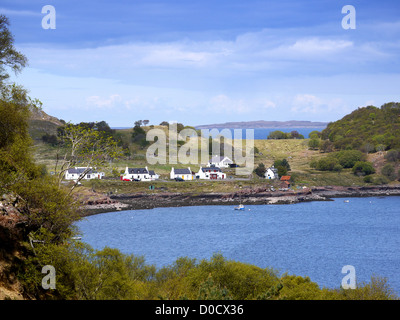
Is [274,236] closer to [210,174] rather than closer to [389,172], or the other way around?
[210,174]

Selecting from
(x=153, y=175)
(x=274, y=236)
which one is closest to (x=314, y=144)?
(x=153, y=175)

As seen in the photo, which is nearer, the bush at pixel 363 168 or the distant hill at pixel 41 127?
the bush at pixel 363 168

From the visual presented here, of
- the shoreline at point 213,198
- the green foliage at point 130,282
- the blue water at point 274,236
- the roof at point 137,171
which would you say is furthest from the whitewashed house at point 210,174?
the green foliage at point 130,282

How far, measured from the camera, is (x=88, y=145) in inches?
996

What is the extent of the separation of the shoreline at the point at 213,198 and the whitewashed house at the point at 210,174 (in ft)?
40.6

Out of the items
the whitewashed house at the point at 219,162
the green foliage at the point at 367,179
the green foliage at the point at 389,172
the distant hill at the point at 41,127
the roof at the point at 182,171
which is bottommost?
the green foliage at the point at 367,179

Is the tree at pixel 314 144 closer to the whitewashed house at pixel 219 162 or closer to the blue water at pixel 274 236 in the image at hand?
the whitewashed house at pixel 219 162

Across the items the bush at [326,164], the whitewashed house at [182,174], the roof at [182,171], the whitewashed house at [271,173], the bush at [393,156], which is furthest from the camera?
the bush at [393,156]

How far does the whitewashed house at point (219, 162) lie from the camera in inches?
5556

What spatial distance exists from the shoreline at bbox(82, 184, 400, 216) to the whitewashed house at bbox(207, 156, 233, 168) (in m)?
24.2

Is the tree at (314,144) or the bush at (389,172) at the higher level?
the tree at (314,144)

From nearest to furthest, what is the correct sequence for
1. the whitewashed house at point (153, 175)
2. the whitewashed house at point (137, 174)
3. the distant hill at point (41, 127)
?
the whitewashed house at point (137, 174) → the whitewashed house at point (153, 175) → the distant hill at point (41, 127)

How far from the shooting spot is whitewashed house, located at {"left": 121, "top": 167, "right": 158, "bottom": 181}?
397 feet

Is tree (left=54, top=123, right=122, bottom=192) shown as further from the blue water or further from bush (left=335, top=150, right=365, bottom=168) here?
bush (left=335, top=150, right=365, bottom=168)
